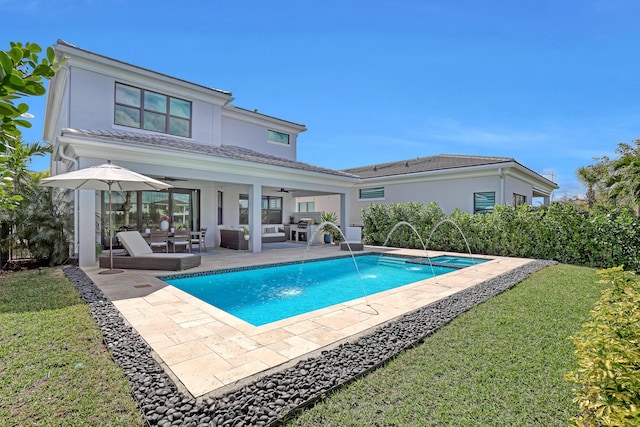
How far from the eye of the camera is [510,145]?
30.1 metres

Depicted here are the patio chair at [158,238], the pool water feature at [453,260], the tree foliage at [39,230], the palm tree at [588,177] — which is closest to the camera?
the tree foliage at [39,230]

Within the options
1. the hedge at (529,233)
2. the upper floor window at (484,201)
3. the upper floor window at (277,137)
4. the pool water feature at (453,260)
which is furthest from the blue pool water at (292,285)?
the upper floor window at (277,137)

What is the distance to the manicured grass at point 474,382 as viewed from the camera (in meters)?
2.71

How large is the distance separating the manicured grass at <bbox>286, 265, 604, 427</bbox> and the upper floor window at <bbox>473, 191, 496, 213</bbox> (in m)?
11.7

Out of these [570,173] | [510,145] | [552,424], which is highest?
[510,145]

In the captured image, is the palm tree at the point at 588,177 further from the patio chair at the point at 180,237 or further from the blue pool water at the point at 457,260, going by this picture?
the patio chair at the point at 180,237

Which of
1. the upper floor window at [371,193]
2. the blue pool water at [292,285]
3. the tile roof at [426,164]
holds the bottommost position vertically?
the blue pool water at [292,285]

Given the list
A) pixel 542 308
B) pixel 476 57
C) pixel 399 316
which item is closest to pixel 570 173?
pixel 476 57

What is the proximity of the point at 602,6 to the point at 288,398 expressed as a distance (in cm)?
1522

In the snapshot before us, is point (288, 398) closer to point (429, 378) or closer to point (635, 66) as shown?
Answer: point (429, 378)

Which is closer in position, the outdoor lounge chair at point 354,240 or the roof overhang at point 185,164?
the roof overhang at point 185,164

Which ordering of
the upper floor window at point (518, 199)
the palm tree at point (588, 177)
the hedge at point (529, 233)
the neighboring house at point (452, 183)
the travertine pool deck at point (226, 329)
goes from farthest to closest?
the palm tree at point (588, 177) < the upper floor window at point (518, 199) < the neighboring house at point (452, 183) < the hedge at point (529, 233) < the travertine pool deck at point (226, 329)

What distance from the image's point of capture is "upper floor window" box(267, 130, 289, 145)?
1886 cm

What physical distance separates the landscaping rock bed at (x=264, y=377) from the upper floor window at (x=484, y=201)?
12.5 metres
